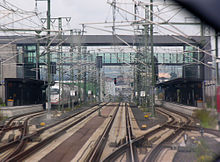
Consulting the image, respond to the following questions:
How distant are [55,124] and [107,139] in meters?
6.57

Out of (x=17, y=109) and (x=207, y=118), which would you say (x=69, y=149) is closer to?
(x=207, y=118)

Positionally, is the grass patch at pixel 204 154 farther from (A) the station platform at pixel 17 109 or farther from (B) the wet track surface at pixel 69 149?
(A) the station platform at pixel 17 109

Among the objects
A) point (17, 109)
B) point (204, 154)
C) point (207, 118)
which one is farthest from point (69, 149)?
point (17, 109)

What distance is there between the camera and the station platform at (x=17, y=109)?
26.2 meters

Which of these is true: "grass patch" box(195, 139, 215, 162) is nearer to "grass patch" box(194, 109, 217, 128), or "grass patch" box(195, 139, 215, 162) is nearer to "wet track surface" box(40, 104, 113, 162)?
"grass patch" box(194, 109, 217, 128)

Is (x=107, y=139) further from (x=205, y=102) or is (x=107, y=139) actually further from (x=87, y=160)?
(x=205, y=102)

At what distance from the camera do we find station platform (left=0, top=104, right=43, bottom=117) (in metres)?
26.2

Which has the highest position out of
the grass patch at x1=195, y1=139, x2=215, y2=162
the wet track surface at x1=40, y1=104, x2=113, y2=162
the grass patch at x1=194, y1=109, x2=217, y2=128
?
the grass patch at x1=194, y1=109, x2=217, y2=128

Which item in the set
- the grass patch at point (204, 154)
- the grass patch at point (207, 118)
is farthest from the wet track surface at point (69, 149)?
the grass patch at point (207, 118)

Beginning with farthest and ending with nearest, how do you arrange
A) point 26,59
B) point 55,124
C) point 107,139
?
1. point 26,59
2. point 55,124
3. point 107,139

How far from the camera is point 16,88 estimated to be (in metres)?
30.3

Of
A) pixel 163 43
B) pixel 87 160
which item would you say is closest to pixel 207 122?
pixel 87 160

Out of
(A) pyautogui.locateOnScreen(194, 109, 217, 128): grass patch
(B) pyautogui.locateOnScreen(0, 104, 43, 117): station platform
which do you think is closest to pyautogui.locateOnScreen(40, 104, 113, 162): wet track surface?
(A) pyautogui.locateOnScreen(194, 109, 217, 128): grass patch

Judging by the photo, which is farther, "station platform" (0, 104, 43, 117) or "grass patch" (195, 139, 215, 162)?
"station platform" (0, 104, 43, 117)
